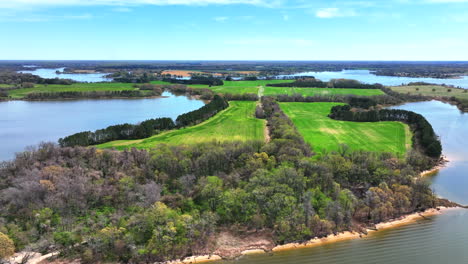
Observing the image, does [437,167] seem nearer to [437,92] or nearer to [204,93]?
[204,93]

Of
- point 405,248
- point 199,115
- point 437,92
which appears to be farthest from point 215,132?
point 437,92

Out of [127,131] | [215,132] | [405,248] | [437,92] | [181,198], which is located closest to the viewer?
[405,248]

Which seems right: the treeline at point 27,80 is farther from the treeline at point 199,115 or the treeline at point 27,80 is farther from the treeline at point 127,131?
the treeline at point 127,131

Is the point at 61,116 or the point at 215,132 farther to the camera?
the point at 61,116

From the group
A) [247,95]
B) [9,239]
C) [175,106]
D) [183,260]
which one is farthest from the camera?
[247,95]

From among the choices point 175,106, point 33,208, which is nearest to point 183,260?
point 33,208

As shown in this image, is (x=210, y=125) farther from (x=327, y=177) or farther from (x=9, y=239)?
(x=9, y=239)

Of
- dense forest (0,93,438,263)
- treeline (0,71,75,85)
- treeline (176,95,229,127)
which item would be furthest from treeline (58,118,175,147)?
treeline (0,71,75,85)

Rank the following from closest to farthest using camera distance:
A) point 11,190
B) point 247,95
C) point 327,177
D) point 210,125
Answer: point 11,190, point 327,177, point 210,125, point 247,95
